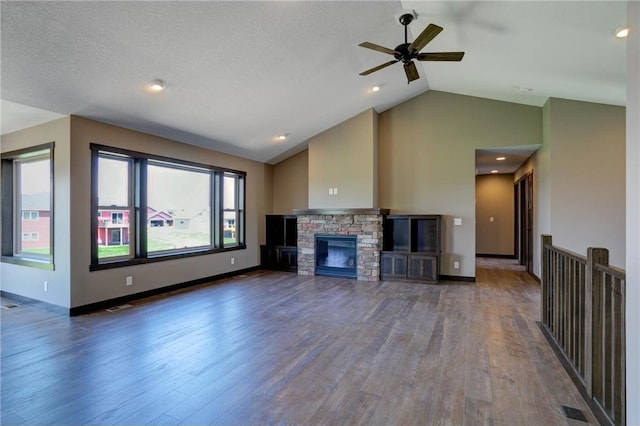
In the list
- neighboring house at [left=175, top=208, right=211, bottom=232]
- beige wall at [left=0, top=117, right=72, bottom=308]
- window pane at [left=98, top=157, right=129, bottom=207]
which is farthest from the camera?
neighboring house at [left=175, top=208, right=211, bottom=232]

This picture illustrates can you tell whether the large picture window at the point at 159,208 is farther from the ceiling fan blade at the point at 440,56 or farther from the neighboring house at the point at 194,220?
the ceiling fan blade at the point at 440,56

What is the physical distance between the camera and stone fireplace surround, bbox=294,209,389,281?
6.30 metres

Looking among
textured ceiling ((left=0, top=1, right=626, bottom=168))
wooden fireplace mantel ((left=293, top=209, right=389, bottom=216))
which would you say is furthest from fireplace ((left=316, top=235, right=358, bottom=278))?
textured ceiling ((left=0, top=1, right=626, bottom=168))

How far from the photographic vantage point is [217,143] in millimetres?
5984

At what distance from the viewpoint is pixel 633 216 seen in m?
1.62

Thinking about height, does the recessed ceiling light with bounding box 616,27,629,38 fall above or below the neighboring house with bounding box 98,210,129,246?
above

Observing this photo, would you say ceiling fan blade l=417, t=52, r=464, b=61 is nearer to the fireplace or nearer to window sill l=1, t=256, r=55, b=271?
the fireplace

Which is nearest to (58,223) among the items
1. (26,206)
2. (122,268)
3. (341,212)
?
(122,268)

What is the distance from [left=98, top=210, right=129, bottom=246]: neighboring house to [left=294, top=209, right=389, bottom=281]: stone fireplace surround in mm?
3285

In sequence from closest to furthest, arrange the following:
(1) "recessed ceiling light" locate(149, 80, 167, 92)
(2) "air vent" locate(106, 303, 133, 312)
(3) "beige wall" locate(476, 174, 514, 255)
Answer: (1) "recessed ceiling light" locate(149, 80, 167, 92), (2) "air vent" locate(106, 303, 133, 312), (3) "beige wall" locate(476, 174, 514, 255)

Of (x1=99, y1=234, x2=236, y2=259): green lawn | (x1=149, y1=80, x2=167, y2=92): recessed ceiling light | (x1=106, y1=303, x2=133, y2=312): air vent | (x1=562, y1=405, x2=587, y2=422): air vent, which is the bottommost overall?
(x1=562, y1=405, x2=587, y2=422): air vent

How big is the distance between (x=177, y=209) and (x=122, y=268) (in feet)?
4.75

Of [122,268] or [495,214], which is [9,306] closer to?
[122,268]

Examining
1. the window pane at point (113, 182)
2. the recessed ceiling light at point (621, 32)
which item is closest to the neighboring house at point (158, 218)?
the window pane at point (113, 182)
